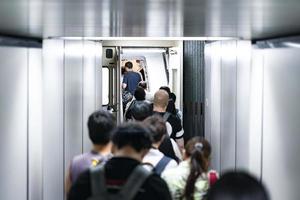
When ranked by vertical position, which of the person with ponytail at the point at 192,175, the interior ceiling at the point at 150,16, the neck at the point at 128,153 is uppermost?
the interior ceiling at the point at 150,16

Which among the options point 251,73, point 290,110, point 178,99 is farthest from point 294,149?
point 178,99

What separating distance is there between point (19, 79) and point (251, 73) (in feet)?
7.87

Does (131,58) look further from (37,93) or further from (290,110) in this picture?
(290,110)

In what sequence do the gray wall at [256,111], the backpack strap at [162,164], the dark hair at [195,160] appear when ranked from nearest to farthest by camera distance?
the dark hair at [195,160] → the backpack strap at [162,164] → the gray wall at [256,111]

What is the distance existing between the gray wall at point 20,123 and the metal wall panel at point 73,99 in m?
0.47

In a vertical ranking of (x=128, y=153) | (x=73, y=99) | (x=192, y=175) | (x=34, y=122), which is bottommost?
(x=192, y=175)

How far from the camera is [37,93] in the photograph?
6301 millimetres

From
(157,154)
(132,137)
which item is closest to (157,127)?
(157,154)

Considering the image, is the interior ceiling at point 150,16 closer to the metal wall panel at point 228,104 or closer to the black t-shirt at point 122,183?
the black t-shirt at point 122,183

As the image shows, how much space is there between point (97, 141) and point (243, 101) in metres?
3.02

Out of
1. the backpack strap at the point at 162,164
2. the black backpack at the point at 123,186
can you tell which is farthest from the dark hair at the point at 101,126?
the black backpack at the point at 123,186

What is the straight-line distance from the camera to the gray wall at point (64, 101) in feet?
20.9

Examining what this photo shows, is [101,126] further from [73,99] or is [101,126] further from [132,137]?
[73,99]

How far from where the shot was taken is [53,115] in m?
6.41
